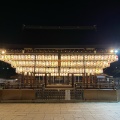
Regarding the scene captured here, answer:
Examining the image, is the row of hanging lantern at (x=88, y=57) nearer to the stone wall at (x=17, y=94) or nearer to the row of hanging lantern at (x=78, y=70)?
the row of hanging lantern at (x=78, y=70)

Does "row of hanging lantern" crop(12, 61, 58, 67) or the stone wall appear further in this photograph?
"row of hanging lantern" crop(12, 61, 58, 67)

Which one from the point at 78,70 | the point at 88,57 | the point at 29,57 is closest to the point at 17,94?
the point at 29,57

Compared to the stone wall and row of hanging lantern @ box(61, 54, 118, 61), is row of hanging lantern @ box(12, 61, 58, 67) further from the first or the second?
the stone wall

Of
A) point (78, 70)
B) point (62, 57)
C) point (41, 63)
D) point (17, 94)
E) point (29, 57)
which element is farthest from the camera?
point (78, 70)

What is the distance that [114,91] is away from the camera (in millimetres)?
18641

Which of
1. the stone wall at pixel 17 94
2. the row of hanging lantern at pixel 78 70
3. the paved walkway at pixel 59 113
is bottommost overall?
the paved walkway at pixel 59 113

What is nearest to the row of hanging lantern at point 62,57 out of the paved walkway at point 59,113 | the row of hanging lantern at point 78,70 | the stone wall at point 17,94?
the row of hanging lantern at point 78,70

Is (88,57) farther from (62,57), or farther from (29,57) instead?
(29,57)

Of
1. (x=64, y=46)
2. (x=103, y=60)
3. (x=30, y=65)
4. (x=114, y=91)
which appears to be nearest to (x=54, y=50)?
(x=64, y=46)

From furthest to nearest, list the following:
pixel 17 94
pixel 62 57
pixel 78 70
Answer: pixel 78 70 → pixel 62 57 → pixel 17 94

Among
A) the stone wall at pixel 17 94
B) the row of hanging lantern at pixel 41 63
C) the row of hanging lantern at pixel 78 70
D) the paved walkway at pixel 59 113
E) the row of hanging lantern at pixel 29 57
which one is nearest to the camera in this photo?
the paved walkway at pixel 59 113

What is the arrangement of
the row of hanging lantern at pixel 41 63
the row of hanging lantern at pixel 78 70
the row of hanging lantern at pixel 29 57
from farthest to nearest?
the row of hanging lantern at pixel 78 70 → the row of hanging lantern at pixel 41 63 → the row of hanging lantern at pixel 29 57

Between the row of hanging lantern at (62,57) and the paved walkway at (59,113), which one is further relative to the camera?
the row of hanging lantern at (62,57)

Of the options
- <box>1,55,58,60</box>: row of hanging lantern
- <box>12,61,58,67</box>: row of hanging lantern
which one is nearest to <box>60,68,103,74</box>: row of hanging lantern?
<box>12,61,58,67</box>: row of hanging lantern
